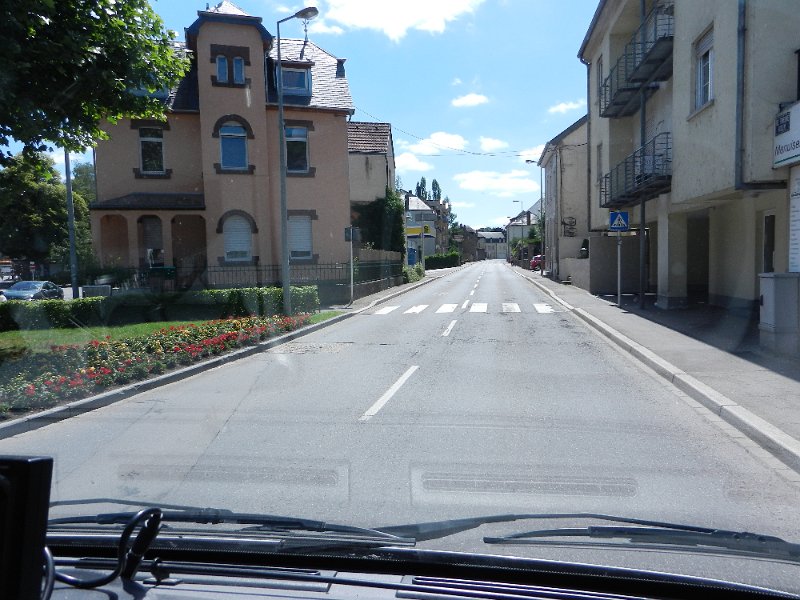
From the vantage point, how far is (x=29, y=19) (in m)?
11.0

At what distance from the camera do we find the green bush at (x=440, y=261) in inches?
3332

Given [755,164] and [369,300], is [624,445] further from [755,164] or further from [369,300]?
[369,300]

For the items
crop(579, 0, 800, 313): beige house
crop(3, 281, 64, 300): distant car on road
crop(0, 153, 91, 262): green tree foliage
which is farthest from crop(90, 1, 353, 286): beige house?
crop(0, 153, 91, 262): green tree foliage

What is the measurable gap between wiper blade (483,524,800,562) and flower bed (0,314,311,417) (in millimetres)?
7004

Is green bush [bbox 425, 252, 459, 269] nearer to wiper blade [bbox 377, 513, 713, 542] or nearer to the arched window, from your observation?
the arched window

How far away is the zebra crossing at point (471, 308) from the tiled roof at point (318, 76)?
28.3 ft

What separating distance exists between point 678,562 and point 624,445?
3293 mm

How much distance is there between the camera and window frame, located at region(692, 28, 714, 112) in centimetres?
1520

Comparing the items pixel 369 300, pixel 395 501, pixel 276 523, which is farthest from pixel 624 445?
pixel 369 300

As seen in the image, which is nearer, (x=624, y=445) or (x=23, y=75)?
(x=624, y=445)

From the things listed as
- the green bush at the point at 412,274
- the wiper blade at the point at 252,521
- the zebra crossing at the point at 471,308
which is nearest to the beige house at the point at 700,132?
the zebra crossing at the point at 471,308

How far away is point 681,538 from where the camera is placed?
317 cm

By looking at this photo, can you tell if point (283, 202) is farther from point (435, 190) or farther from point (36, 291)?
point (435, 190)

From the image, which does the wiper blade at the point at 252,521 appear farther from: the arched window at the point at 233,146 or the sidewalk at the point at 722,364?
the arched window at the point at 233,146
